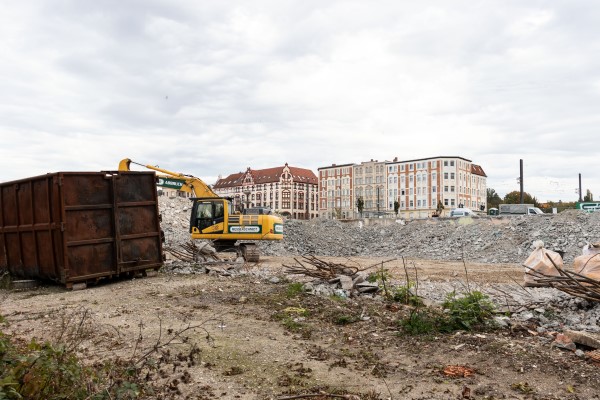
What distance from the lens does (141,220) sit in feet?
39.9

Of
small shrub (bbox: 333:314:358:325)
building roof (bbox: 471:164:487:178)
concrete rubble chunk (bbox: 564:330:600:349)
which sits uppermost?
building roof (bbox: 471:164:487:178)

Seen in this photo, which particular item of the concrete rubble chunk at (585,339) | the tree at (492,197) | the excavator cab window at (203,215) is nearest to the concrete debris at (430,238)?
the excavator cab window at (203,215)

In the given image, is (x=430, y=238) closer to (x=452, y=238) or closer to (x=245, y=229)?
(x=452, y=238)

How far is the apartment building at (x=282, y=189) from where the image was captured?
124 m

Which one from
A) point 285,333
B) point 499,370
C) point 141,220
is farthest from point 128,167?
point 499,370

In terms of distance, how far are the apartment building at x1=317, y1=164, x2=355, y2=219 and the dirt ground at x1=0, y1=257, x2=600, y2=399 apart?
104328 mm

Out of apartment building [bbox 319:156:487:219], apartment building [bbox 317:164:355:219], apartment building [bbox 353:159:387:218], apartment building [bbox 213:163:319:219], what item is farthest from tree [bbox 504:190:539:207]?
apartment building [bbox 213:163:319:219]

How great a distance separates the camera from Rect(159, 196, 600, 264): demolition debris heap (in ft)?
88.5

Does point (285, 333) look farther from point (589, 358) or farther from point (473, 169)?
point (473, 169)

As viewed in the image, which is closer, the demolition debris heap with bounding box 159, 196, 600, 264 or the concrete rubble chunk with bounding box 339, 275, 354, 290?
the concrete rubble chunk with bounding box 339, 275, 354, 290

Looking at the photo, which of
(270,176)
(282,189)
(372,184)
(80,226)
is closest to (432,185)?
(372,184)

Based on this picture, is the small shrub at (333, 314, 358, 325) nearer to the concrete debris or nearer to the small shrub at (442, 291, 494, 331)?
the small shrub at (442, 291, 494, 331)

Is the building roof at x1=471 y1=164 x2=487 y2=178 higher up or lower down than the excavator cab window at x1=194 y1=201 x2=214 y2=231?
higher up

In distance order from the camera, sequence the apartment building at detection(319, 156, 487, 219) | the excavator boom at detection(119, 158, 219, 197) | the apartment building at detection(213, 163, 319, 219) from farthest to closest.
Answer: the apartment building at detection(213, 163, 319, 219) → the apartment building at detection(319, 156, 487, 219) → the excavator boom at detection(119, 158, 219, 197)
